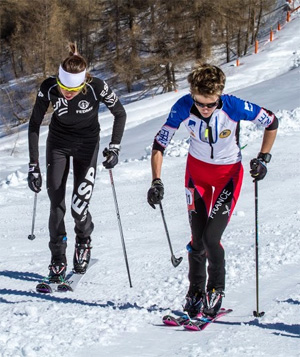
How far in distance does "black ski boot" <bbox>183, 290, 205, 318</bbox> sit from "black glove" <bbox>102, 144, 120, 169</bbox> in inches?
54.6

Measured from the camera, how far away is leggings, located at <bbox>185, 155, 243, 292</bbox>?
4035 mm

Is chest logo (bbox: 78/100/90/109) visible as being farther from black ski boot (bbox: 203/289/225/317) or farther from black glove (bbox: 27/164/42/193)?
black ski boot (bbox: 203/289/225/317)

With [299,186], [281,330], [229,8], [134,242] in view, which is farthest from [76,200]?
[229,8]

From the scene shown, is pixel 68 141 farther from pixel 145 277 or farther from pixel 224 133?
pixel 224 133

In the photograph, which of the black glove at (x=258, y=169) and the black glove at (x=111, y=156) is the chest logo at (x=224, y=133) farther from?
the black glove at (x=111, y=156)

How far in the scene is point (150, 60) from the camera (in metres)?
35.1

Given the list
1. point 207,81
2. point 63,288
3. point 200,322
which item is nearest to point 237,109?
Answer: point 207,81

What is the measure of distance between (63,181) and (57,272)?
2.62 ft

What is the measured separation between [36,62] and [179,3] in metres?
10.3

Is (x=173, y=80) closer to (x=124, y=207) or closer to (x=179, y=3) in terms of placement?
(x=179, y=3)

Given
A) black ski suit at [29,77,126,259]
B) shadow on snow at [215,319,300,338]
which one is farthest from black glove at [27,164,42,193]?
shadow on snow at [215,319,300,338]

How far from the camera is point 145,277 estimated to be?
508 cm

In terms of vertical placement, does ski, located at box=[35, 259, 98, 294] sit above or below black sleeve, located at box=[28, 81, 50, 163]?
below

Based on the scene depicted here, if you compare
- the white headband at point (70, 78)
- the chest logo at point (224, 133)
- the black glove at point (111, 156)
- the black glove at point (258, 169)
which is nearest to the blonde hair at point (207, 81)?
the chest logo at point (224, 133)
